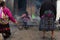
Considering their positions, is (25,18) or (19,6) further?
(19,6)

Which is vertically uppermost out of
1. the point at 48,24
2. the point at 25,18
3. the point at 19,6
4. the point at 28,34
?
the point at 19,6

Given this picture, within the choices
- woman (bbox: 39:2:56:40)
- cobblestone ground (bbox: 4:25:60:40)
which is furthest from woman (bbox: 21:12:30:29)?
woman (bbox: 39:2:56:40)

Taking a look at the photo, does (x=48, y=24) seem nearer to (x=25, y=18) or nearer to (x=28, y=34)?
(x=28, y=34)

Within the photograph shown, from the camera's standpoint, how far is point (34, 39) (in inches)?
375

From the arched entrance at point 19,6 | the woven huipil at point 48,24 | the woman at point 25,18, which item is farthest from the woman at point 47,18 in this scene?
the arched entrance at point 19,6

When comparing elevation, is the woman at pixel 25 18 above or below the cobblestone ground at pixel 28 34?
above

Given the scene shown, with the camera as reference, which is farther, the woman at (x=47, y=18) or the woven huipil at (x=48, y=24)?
the woven huipil at (x=48, y=24)

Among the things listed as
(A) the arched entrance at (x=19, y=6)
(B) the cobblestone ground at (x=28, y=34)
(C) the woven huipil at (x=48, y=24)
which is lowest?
(B) the cobblestone ground at (x=28, y=34)

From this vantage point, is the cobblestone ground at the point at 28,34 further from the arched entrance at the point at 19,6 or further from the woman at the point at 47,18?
the arched entrance at the point at 19,6

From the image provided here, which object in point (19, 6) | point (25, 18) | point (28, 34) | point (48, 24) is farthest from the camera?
point (19, 6)

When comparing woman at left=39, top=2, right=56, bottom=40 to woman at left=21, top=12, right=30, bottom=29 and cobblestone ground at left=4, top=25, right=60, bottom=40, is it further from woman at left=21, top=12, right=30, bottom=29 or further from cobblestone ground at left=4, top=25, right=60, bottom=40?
woman at left=21, top=12, right=30, bottom=29

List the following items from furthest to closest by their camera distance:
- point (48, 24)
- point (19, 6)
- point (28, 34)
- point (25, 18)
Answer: point (19, 6) < point (25, 18) < point (28, 34) < point (48, 24)

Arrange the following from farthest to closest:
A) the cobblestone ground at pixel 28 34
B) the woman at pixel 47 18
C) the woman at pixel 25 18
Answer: the woman at pixel 25 18 → the cobblestone ground at pixel 28 34 → the woman at pixel 47 18

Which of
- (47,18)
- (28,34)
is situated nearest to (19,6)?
(28,34)
